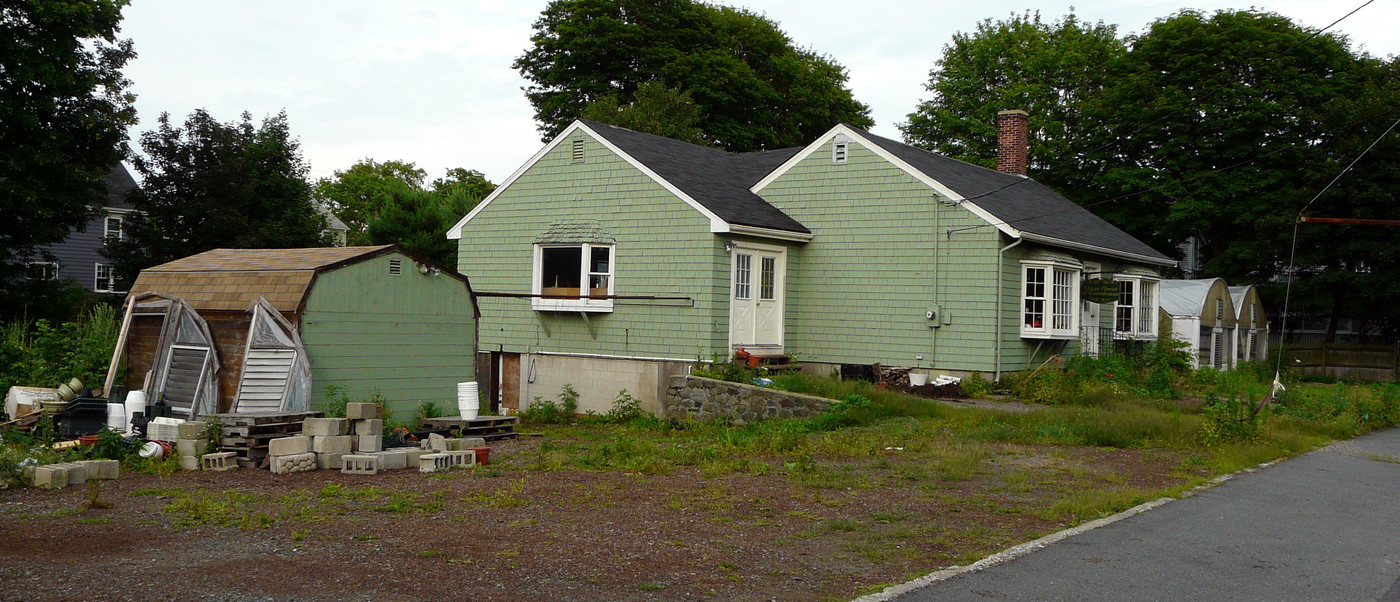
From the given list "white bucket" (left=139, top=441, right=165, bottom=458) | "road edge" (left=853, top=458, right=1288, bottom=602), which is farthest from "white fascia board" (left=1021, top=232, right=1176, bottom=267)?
"white bucket" (left=139, top=441, right=165, bottom=458)

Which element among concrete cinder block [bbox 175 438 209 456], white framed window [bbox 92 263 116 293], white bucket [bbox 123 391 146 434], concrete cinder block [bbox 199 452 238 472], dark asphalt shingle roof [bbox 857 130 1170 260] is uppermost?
dark asphalt shingle roof [bbox 857 130 1170 260]

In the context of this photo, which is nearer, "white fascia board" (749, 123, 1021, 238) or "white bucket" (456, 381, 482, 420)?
"white bucket" (456, 381, 482, 420)

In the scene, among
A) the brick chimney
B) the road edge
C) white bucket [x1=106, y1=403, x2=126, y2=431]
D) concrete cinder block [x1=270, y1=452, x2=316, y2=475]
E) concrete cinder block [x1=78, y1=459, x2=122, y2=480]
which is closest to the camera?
the road edge

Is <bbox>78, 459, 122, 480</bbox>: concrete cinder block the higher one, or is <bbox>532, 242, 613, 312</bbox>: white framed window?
<bbox>532, 242, 613, 312</bbox>: white framed window

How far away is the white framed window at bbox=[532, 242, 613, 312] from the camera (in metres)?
20.8

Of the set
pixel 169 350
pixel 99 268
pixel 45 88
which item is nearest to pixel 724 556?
pixel 169 350

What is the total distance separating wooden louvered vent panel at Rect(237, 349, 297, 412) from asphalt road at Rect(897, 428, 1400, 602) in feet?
30.0

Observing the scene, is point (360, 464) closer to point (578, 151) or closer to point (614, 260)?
point (614, 260)

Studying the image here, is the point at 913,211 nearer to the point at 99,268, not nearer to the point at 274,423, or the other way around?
the point at 274,423

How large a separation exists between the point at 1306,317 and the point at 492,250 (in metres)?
29.7

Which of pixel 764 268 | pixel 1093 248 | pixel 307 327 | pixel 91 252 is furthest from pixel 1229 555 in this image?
pixel 91 252

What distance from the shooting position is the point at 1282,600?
250 inches

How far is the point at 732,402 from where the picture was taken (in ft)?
59.7

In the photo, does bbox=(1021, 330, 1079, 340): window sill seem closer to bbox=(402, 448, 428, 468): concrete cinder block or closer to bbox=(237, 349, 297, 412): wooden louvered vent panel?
bbox=(402, 448, 428, 468): concrete cinder block
